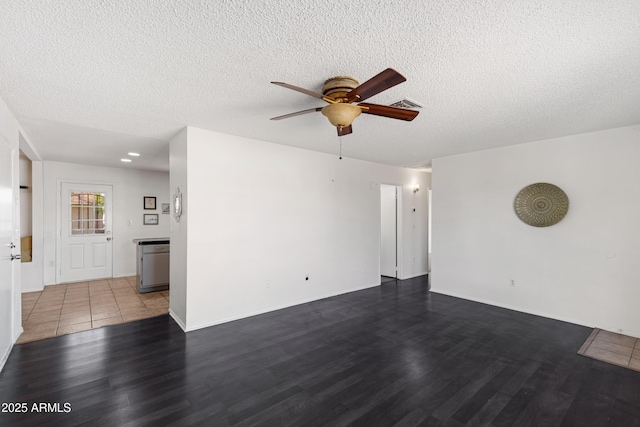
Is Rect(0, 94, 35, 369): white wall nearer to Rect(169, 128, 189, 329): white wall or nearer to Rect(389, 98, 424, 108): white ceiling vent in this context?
Rect(169, 128, 189, 329): white wall

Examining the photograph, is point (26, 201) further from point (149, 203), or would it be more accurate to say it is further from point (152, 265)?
point (152, 265)

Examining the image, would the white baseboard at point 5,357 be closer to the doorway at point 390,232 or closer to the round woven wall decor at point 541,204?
the doorway at point 390,232

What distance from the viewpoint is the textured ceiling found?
151 centimetres

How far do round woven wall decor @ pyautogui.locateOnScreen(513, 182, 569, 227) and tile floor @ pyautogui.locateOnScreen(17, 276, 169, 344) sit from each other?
5317 mm

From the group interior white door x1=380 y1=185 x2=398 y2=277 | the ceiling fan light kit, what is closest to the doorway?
interior white door x1=380 y1=185 x2=398 y2=277

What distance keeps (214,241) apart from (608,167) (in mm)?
4937

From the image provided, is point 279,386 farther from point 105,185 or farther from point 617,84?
point 105,185

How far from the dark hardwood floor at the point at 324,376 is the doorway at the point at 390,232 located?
2537 mm

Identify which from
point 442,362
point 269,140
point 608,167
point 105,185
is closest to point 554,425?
point 442,362

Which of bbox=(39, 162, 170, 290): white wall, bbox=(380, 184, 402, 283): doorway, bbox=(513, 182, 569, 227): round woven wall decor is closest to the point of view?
bbox=(513, 182, 569, 227): round woven wall decor

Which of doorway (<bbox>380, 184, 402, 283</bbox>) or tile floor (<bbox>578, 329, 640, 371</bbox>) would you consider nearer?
tile floor (<bbox>578, 329, 640, 371</bbox>)

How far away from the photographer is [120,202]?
632cm

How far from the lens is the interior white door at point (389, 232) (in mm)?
6281

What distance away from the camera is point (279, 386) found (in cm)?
234
